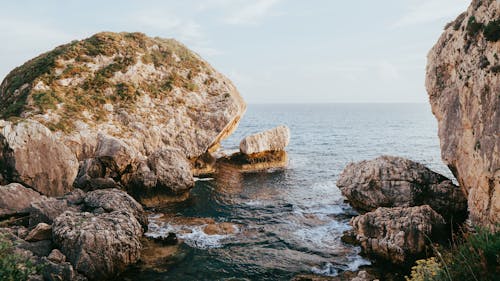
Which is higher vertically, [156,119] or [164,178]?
[156,119]

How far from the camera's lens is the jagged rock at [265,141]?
40.4 meters

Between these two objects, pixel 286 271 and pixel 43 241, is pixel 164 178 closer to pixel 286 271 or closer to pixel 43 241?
pixel 43 241

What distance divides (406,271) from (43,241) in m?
16.7

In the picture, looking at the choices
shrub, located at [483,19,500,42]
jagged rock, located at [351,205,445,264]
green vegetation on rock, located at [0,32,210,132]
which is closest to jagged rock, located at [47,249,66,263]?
jagged rock, located at [351,205,445,264]

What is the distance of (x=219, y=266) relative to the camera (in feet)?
55.2

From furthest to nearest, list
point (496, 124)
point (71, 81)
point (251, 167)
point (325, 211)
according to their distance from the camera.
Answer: point (251, 167) → point (71, 81) → point (325, 211) → point (496, 124)

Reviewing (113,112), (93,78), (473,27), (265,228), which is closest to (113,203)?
(265,228)

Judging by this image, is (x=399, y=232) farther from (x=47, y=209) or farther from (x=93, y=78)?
(x=93, y=78)

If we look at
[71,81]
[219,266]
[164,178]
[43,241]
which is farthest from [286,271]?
[71,81]

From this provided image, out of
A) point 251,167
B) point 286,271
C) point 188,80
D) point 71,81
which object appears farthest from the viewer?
point 188,80

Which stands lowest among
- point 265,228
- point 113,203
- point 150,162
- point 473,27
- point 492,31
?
point 265,228

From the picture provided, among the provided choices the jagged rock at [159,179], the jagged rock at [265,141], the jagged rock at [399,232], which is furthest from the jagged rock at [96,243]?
the jagged rock at [265,141]

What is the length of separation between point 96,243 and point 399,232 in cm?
1414

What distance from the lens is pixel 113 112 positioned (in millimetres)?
35562
